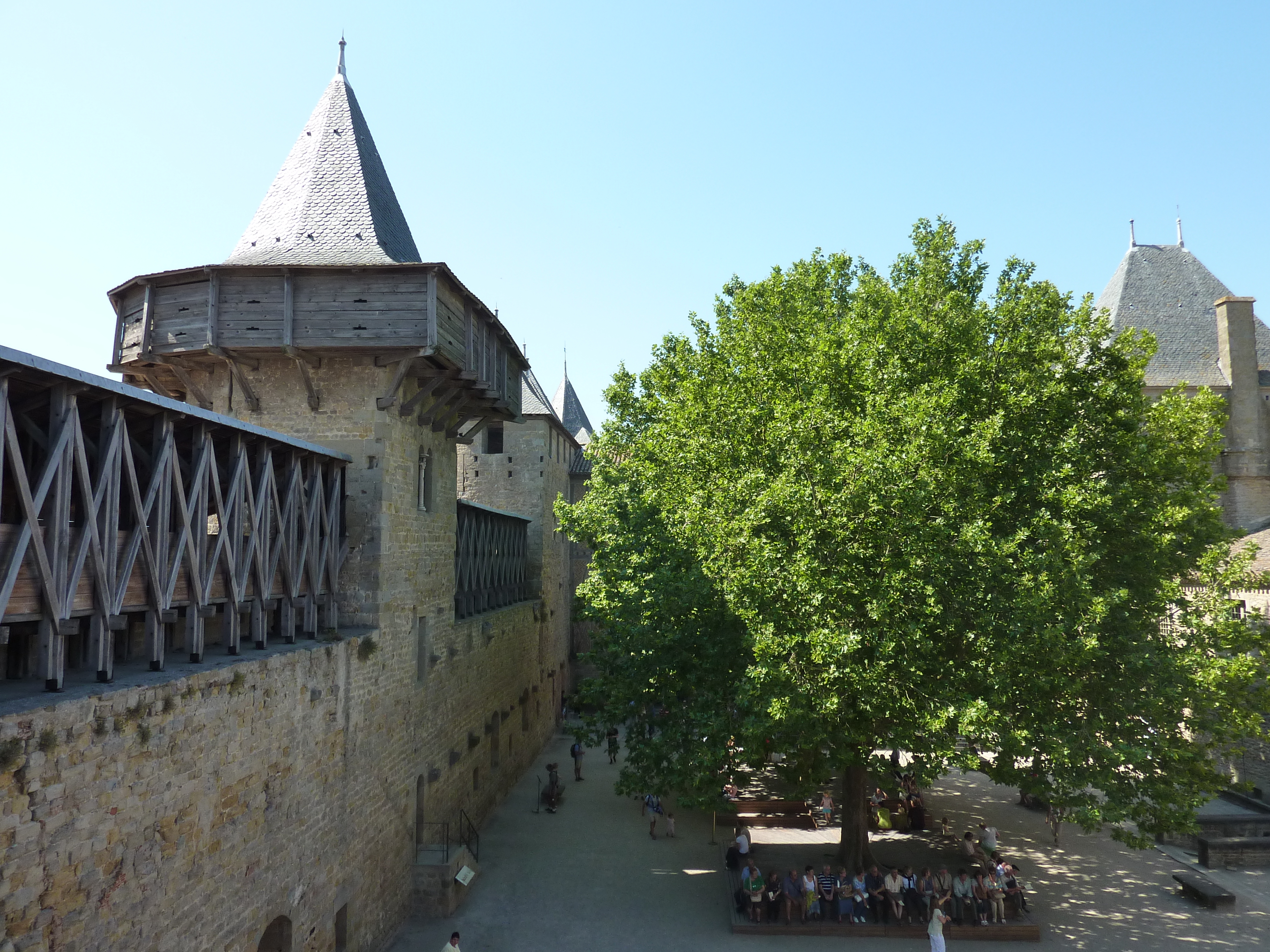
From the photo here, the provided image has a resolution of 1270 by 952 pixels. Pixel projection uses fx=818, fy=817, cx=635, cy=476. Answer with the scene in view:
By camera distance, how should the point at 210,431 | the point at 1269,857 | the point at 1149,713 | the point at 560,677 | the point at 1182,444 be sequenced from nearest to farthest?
the point at 210,431 < the point at 1149,713 < the point at 1182,444 < the point at 1269,857 < the point at 560,677

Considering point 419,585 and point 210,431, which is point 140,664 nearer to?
point 210,431

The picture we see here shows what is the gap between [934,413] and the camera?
1266 centimetres

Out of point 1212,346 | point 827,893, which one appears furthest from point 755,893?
point 1212,346

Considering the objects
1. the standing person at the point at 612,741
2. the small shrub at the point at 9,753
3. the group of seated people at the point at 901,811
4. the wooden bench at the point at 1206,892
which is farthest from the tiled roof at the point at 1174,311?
the small shrub at the point at 9,753

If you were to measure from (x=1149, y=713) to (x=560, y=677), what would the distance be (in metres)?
21.4

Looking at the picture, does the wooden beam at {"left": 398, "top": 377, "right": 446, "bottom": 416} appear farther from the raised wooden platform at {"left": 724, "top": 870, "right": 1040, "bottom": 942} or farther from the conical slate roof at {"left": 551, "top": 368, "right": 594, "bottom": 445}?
the conical slate roof at {"left": 551, "top": 368, "right": 594, "bottom": 445}

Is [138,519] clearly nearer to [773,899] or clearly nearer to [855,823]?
[773,899]

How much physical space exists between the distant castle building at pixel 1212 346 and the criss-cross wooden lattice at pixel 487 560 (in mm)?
20617

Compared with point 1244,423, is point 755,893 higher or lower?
lower

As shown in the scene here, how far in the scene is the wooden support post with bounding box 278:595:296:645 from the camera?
1084 cm

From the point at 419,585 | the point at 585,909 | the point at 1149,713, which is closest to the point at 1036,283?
the point at 1149,713

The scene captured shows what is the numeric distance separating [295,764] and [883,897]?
9642 mm

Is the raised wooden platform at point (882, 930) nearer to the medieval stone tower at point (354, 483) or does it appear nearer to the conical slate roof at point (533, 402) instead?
the medieval stone tower at point (354, 483)

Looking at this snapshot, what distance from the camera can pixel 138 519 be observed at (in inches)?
301
